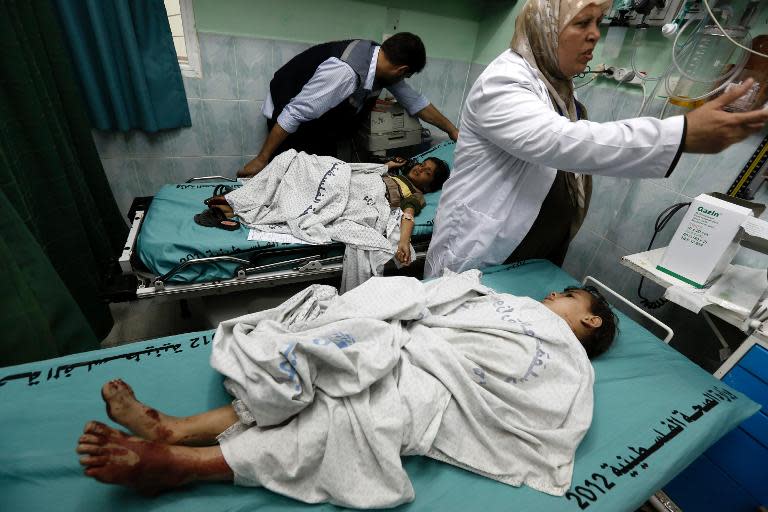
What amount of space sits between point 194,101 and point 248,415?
2.49 meters

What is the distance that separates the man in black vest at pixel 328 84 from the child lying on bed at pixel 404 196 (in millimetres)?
490

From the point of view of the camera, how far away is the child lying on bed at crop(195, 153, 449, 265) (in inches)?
78.6

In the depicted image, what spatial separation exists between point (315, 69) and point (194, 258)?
147 cm

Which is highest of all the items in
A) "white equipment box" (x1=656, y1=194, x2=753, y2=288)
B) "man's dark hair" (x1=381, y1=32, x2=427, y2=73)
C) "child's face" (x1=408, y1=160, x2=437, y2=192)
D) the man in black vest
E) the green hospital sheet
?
"man's dark hair" (x1=381, y1=32, x2=427, y2=73)

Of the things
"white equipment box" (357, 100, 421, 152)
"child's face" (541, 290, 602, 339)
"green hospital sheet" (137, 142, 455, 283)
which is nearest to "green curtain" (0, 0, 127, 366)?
"green hospital sheet" (137, 142, 455, 283)

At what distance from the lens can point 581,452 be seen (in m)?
1.11

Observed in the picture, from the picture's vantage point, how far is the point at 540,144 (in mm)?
1153

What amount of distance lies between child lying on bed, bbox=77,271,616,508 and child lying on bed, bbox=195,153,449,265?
2.91ft

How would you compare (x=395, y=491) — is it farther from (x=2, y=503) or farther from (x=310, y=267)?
(x=310, y=267)

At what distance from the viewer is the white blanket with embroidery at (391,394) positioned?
903 millimetres

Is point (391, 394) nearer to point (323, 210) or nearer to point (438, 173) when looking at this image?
point (323, 210)

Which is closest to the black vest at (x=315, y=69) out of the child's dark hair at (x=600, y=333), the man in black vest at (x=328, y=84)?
the man in black vest at (x=328, y=84)

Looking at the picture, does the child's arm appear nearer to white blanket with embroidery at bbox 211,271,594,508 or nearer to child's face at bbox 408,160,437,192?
child's face at bbox 408,160,437,192

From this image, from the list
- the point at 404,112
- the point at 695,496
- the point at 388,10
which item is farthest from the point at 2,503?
the point at 388,10
